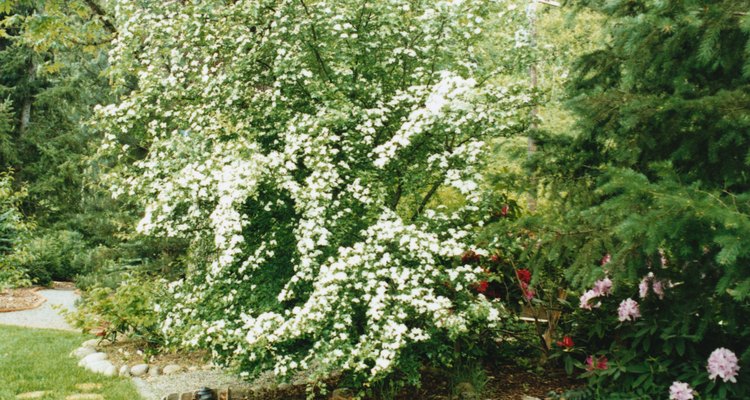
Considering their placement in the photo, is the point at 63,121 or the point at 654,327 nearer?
the point at 654,327

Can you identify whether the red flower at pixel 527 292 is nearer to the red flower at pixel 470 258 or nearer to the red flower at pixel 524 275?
the red flower at pixel 524 275

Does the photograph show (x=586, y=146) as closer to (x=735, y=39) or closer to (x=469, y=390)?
(x=735, y=39)

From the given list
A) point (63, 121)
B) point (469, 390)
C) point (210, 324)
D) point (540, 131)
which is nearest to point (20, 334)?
point (210, 324)

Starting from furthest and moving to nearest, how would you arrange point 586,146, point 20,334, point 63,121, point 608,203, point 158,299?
point 63,121 < point 20,334 < point 158,299 < point 586,146 < point 608,203

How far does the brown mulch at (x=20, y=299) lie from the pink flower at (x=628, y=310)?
9.95 m

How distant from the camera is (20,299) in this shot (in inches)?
423

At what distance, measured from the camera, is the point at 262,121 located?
4875 mm

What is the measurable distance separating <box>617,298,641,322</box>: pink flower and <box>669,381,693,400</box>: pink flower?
1.86 ft

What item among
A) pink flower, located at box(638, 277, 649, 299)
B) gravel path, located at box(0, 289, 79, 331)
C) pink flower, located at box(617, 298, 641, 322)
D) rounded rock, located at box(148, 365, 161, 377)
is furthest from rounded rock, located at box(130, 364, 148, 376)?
pink flower, located at box(638, 277, 649, 299)

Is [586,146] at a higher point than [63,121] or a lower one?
lower

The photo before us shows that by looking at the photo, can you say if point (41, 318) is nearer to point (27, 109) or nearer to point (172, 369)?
point (172, 369)

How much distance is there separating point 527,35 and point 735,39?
98.4 inches

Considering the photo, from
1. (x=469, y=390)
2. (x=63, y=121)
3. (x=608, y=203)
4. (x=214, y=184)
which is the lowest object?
(x=469, y=390)

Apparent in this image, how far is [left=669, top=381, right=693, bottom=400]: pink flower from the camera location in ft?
11.6
